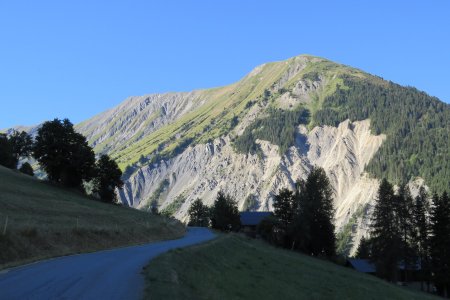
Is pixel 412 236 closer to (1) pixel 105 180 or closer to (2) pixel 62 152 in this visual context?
(1) pixel 105 180

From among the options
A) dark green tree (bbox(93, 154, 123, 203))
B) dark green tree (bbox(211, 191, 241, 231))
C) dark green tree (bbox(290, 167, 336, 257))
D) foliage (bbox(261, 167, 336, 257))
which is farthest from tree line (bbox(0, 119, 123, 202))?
dark green tree (bbox(290, 167, 336, 257))

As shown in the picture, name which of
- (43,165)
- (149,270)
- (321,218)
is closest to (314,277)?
(149,270)

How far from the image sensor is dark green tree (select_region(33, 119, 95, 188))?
298ft

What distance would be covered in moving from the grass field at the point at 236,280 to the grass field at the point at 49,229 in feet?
27.5

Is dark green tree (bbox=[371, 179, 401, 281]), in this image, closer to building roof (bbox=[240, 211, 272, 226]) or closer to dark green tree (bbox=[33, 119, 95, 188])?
dark green tree (bbox=[33, 119, 95, 188])

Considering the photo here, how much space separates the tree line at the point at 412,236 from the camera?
79.1m

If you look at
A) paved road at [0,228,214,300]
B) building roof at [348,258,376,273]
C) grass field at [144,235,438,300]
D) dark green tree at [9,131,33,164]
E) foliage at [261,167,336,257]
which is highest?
dark green tree at [9,131,33,164]

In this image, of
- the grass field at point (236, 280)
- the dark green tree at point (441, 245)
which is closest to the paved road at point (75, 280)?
the grass field at point (236, 280)

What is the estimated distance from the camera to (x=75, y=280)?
69.2ft

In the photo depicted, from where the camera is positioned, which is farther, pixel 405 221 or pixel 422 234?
pixel 405 221

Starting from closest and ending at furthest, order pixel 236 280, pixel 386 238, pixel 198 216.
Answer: pixel 236 280 → pixel 386 238 → pixel 198 216

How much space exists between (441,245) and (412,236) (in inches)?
298

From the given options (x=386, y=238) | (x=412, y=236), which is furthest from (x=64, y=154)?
(x=412, y=236)

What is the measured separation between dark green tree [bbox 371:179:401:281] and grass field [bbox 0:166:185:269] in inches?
1408
